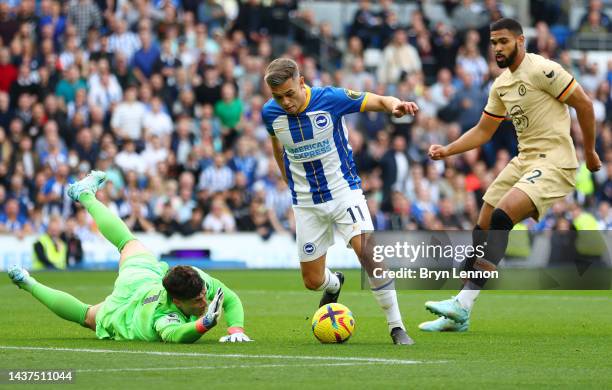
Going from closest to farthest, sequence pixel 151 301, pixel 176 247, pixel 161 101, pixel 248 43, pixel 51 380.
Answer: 1. pixel 51 380
2. pixel 151 301
3. pixel 176 247
4. pixel 161 101
5. pixel 248 43

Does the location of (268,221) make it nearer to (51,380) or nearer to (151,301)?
(151,301)

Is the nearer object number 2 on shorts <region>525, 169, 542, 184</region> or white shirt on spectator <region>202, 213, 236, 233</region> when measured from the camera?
number 2 on shorts <region>525, 169, 542, 184</region>

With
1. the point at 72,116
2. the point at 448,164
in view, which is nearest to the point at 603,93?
the point at 448,164

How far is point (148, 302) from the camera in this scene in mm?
10289

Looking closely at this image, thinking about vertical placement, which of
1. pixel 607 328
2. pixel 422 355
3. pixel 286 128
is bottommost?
pixel 607 328

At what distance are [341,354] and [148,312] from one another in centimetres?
167

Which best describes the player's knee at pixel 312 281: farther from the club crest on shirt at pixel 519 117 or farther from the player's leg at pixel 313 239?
the club crest on shirt at pixel 519 117

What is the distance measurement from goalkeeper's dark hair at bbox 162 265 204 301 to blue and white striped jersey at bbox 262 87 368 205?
147 cm

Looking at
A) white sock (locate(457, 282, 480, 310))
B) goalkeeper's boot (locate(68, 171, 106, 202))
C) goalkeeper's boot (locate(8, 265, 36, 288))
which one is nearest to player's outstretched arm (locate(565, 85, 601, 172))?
white sock (locate(457, 282, 480, 310))

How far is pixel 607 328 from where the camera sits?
40.4ft

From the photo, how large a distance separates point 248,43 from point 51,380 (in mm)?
20737

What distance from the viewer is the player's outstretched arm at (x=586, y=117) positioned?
1151 centimetres

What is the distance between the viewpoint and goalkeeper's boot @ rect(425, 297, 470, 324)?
463 inches

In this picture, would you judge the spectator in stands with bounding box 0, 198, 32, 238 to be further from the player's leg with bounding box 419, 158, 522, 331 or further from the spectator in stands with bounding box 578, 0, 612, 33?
the spectator in stands with bounding box 578, 0, 612, 33
